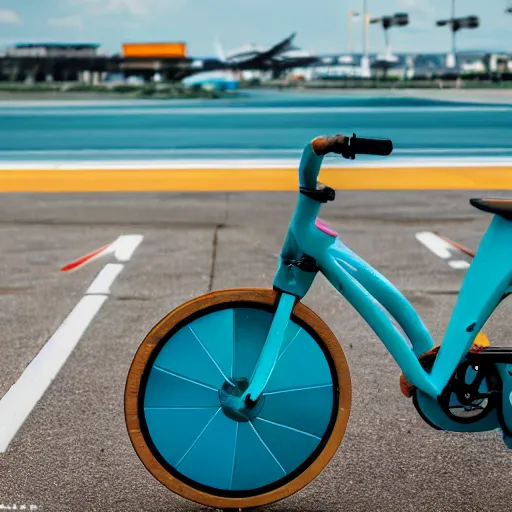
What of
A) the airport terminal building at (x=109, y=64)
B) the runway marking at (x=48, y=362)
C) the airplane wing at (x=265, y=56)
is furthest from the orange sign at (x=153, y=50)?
the runway marking at (x=48, y=362)

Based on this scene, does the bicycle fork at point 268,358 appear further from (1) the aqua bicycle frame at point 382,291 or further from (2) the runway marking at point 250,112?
(2) the runway marking at point 250,112

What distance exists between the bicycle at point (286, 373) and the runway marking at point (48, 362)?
3.91ft

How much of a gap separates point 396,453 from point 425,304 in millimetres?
2945

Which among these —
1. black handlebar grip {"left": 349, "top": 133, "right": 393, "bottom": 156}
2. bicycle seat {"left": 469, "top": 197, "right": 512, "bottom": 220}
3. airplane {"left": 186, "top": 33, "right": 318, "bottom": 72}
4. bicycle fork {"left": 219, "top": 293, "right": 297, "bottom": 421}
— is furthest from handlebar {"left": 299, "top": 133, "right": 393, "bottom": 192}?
airplane {"left": 186, "top": 33, "right": 318, "bottom": 72}

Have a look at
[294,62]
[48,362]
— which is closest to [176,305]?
[48,362]

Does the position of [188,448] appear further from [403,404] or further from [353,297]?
[403,404]

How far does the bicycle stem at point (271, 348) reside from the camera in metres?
3.20

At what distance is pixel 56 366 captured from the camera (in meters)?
5.34

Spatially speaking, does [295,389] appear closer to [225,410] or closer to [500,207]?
[225,410]

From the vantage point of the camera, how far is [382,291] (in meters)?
3.17

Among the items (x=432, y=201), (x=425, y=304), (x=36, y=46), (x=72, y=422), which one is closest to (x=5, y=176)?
(x=432, y=201)

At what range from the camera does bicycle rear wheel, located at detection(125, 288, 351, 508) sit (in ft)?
10.7

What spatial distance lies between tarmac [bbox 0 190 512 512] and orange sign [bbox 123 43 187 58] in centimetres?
13074

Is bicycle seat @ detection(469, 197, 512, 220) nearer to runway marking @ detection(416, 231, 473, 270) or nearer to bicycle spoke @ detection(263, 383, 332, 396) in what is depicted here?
bicycle spoke @ detection(263, 383, 332, 396)
